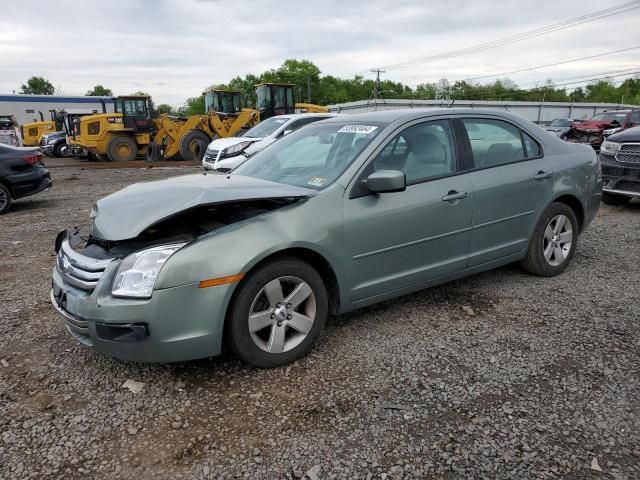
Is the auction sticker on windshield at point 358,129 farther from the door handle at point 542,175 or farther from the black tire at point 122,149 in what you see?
the black tire at point 122,149

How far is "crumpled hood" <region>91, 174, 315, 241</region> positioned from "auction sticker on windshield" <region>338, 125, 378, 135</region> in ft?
2.45

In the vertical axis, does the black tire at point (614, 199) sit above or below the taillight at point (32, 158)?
below

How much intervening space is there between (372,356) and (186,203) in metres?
1.58

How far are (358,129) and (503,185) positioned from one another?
1.33m

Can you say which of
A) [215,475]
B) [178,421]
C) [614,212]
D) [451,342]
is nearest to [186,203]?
[178,421]

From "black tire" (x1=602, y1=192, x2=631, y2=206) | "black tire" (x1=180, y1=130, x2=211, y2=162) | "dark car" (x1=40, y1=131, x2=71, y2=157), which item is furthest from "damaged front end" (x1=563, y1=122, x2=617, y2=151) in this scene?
"dark car" (x1=40, y1=131, x2=71, y2=157)

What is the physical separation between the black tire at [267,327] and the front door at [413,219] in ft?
0.97

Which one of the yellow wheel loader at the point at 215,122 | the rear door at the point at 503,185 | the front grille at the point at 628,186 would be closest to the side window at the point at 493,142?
the rear door at the point at 503,185

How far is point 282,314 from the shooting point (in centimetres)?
301

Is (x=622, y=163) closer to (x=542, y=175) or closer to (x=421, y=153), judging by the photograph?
(x=542, y=175)

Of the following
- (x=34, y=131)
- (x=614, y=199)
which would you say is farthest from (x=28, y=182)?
(x=34, y=131)

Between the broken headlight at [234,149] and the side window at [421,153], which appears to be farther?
the broken headlight at [234,149]

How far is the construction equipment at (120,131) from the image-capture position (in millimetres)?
19578

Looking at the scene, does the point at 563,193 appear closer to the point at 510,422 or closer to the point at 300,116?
the point at 510,422
